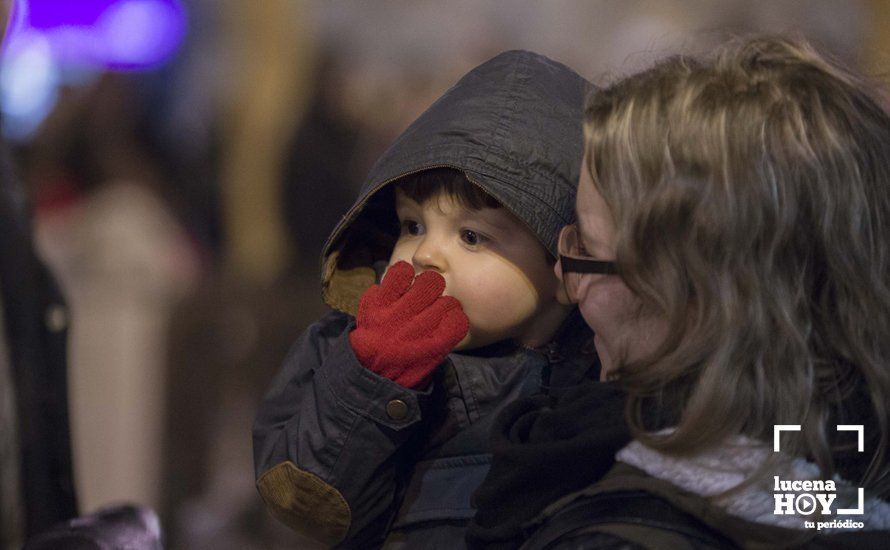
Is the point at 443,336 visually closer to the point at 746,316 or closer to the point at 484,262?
the point at 484,262

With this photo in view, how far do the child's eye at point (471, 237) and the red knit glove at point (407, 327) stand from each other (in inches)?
4.6

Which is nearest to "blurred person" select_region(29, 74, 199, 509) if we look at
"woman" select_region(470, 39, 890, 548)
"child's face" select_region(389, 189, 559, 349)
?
"child's face" select_region(389, 189, 559, 349)

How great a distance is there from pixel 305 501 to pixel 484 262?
472mm

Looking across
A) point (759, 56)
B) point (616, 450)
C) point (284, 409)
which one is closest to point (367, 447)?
point (284, 409)

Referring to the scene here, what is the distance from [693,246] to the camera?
1370 mm

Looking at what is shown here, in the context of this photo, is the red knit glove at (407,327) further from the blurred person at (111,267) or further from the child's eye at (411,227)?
the blurred person at (111,267)

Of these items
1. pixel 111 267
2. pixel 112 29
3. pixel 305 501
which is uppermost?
pixel 112 29

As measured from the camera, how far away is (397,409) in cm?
163

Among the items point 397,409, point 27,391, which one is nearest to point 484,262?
point 397,409

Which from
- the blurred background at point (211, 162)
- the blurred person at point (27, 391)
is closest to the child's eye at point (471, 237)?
the blurred person at point (27, 391)

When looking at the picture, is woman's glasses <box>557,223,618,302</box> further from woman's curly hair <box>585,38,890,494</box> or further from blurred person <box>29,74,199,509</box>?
blurred person <box>29,74,199,509</box>

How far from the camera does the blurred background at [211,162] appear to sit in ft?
16.7

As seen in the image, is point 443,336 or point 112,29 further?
point 112,29

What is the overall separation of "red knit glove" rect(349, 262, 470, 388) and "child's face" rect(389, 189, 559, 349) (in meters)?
0.06
